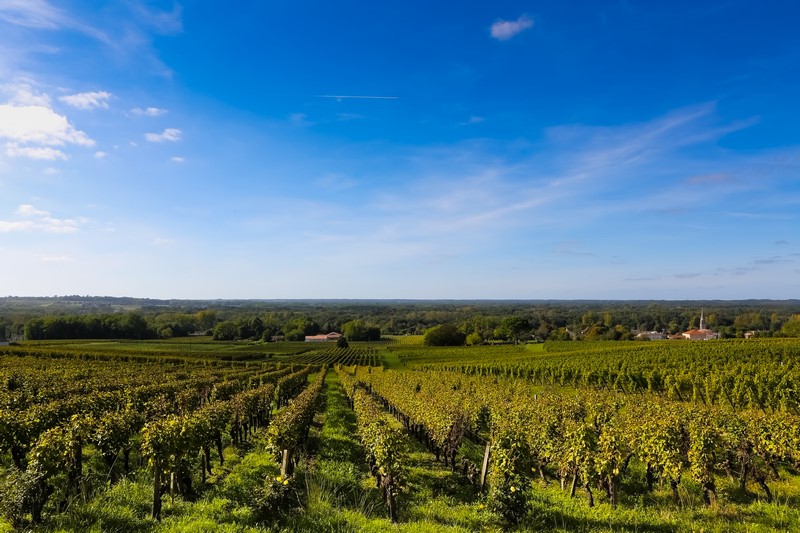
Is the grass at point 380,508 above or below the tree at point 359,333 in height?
above

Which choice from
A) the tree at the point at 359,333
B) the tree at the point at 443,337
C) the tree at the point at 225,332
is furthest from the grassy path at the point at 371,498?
the tree at the point at 359,333

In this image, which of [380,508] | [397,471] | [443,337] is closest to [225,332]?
[443,337]

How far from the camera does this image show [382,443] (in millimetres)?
12031

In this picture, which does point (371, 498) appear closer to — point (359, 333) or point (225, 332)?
point (225, 332)

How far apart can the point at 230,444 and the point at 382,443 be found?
42.6 feet

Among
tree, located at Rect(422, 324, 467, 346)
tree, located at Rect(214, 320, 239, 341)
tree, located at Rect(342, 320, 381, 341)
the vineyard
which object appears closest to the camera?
the vineyard

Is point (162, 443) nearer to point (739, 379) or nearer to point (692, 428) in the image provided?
point (692, 428)

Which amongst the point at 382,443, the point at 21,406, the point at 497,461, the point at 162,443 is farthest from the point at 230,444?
the point at 497,461

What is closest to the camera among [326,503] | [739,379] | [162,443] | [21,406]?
[162,443]

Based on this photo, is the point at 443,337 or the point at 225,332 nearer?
the point at 443,337

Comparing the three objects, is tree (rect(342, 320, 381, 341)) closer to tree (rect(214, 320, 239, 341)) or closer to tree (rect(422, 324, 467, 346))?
tree (rect(422, 324, 467, 346))

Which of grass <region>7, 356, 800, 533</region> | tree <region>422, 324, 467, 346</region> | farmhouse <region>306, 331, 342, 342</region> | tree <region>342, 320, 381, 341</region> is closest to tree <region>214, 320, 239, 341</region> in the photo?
farmhouse <region>306, 331, 342, 342</region>

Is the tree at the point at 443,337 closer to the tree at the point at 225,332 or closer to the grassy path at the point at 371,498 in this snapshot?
the tree at the point at 225,332

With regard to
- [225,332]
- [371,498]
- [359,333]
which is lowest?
[359,333]
